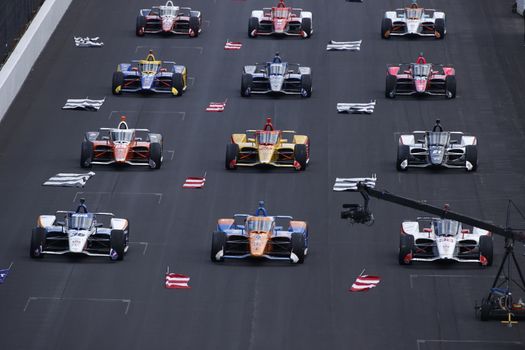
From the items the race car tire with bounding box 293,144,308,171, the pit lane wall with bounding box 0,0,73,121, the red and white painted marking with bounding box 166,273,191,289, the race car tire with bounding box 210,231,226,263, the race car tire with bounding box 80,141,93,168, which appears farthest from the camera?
the pit lane wall with bounding box 0,0,73,121

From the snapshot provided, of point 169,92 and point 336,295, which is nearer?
point 336,295

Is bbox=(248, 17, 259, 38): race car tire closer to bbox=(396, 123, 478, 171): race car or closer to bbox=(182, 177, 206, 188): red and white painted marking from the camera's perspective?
bbox=(396, 123, 478, 171): race car

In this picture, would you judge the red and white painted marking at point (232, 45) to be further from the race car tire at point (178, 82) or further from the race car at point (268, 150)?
the race car at point (268, 150)

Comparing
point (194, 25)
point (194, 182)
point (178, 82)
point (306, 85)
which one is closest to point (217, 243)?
point (194, 182)

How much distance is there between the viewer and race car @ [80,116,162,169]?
7544cm

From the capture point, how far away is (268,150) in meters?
75.3

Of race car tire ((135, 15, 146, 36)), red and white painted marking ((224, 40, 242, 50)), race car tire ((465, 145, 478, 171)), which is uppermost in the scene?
race car tire ((465, 145, 478, 171))

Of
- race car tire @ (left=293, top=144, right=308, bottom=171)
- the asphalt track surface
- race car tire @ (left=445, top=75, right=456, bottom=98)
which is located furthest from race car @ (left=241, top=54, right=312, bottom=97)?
race car tire @ (left=293, top=144, right=308, bottom=171)

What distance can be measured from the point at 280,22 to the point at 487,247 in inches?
1273

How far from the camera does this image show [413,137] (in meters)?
76.8

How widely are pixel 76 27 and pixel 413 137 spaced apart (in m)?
26.2

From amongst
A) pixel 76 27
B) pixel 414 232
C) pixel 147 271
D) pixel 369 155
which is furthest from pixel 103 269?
pixel 76 27

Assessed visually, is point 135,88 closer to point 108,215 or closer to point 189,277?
point 108,215

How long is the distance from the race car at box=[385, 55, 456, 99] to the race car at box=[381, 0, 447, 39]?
758cm
